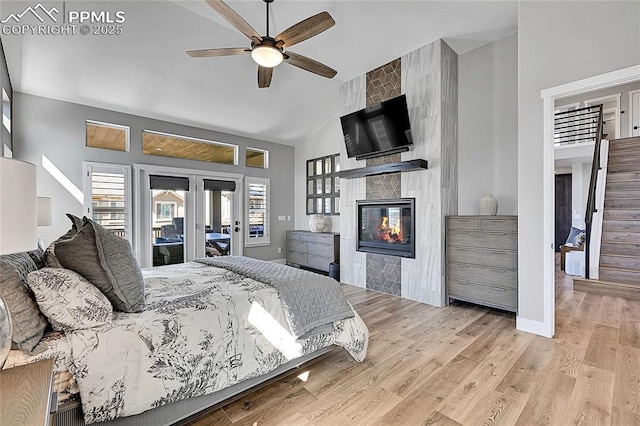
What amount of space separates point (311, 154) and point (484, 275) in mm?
4426

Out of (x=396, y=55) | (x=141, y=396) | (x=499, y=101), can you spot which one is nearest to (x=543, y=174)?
(x=499, y=101)

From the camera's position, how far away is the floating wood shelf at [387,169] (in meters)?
3.91

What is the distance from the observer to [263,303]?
6.63ft

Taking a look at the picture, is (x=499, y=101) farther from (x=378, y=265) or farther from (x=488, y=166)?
(x=378, y=265)

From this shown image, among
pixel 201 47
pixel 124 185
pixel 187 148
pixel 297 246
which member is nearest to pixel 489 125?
pixel 201 47

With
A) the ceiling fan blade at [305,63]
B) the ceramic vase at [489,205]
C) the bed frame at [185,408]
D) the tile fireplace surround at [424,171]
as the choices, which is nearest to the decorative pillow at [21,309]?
the bed frame at [185,408]

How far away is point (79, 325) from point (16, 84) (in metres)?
4.27

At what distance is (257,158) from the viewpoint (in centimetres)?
668

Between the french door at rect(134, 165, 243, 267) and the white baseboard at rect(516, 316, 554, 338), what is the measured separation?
4.93 metres

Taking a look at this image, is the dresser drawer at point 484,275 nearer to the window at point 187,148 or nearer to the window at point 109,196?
the window at point 187,148

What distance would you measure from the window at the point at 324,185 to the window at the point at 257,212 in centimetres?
100

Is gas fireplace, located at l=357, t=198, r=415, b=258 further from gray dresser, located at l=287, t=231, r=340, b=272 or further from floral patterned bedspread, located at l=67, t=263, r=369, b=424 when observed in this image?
floral patterned bedspread, located at l=67, t=263, r=369, b=424

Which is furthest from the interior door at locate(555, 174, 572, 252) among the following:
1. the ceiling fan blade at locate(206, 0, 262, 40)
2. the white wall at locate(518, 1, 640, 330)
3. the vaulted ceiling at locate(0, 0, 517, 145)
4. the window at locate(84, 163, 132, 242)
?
the window at locate(84, 163, 132, 242)

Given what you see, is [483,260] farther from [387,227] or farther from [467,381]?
[467,381]
